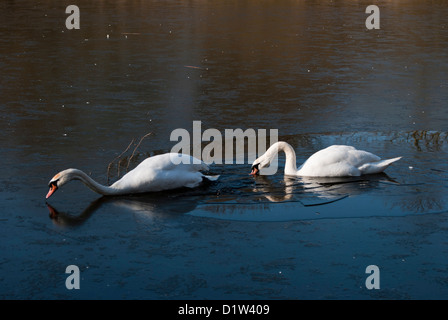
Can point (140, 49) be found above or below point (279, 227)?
above

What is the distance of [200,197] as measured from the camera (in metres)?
8.54

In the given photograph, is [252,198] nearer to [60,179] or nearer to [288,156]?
[288,156]

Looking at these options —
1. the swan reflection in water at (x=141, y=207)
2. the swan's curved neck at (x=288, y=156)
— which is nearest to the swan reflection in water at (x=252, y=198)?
the swan reflection in water at (x=141, y=207)

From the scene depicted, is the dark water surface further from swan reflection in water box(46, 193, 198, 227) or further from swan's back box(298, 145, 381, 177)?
swan's back box(298, 145, 381, 177)

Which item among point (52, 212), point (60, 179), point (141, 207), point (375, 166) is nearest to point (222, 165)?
point (141, 207)

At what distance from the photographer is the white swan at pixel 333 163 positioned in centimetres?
917

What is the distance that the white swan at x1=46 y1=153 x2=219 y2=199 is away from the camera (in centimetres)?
833

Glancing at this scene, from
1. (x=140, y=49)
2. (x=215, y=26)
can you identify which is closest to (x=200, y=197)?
(x=140, y=49)

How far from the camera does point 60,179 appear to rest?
8.33 meters

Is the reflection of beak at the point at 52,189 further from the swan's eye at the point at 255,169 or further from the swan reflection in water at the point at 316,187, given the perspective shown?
the swan's eye at the point at 255,169

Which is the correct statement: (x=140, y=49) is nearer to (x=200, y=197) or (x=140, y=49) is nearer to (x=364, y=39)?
(x=364, y=39)

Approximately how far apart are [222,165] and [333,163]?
1.49 meters

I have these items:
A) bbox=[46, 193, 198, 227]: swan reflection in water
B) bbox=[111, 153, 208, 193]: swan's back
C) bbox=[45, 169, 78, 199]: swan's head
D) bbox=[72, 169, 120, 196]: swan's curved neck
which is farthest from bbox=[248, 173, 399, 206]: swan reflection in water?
bbox=[45, 169, 78, 199]: swan's head
